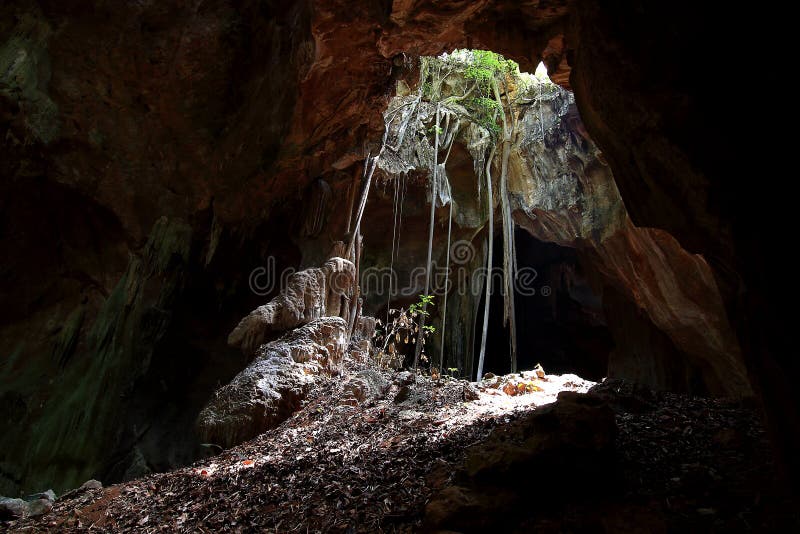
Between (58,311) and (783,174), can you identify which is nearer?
(783,174)

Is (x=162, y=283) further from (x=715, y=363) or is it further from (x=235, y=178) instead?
(x=715, y=363)

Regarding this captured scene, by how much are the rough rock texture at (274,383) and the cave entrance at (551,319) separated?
31.9ft

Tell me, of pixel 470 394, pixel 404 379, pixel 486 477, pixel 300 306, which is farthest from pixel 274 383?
pixel 486 477

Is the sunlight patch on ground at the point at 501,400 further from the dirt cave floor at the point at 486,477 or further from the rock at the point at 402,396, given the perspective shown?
the rock at the point at 402,396

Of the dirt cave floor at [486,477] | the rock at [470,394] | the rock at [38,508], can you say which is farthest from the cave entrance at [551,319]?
the rock at [38,508]

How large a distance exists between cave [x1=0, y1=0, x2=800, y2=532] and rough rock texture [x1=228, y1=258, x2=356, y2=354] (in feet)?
0.13

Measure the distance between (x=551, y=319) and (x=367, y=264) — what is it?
7.64 metres

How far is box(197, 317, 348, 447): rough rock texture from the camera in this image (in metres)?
5.16

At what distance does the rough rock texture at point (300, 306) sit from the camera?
6.28 metres

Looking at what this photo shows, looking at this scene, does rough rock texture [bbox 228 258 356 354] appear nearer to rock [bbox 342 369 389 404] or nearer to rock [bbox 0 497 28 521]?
rock [bbox 342 369 389 404]

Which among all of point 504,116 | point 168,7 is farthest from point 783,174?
point 504,116

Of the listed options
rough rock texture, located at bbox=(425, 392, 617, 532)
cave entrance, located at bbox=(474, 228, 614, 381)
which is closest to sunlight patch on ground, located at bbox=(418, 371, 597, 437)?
rough rock texture, located at bbox=(425, 392, 617, 532)

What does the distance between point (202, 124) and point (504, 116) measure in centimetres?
698

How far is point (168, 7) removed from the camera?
693cm
